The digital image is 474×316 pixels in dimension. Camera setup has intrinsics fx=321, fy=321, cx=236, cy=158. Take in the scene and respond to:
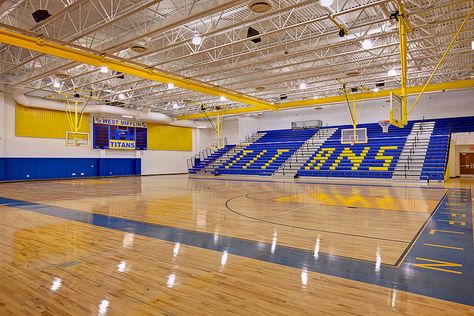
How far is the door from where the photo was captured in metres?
20.4

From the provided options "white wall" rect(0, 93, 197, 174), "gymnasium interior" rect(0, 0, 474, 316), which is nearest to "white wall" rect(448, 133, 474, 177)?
"gymnasium interior" rect(0, 0, 474, 316)

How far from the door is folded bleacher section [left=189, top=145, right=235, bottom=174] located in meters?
16.5

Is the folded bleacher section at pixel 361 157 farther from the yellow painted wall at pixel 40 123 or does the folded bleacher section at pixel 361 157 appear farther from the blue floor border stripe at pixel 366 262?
the yellow painted wall at pixel 40 123

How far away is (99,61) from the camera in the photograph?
1109cm

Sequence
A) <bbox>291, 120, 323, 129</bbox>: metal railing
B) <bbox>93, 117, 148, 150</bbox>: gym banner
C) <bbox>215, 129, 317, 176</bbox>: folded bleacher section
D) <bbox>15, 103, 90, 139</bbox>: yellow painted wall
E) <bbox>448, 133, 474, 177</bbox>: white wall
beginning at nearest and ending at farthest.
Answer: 1. <bbox>15, 103, 90, 139</bbox>: yellow painted wall
2. <bbox>448, 133, 474, 177</bbox>: white wall
3. <bbox>93, 117, 148, 150</bbox>: gym banner
4. <bbox>215, 129, 317, 176</bbox>: folded bleacher section
5. <bbox>291, 120, 323, 129</bbox>: metal railing

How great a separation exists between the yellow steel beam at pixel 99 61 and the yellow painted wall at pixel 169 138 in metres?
9.76

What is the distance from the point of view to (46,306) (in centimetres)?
270

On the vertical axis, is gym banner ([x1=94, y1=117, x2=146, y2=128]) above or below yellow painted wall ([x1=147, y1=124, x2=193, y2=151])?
above

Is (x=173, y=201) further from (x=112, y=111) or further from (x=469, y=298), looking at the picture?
(x=112, y=111)

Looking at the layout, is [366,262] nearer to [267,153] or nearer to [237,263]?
[237,263]

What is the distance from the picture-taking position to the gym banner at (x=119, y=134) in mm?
21734

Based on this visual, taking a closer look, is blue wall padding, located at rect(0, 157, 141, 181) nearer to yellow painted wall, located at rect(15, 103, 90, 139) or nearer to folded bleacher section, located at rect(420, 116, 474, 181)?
yellow painted wall, located at rect(15, 103, 90, 139)

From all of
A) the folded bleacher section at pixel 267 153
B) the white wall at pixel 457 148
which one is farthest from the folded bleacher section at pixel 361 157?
the white wall at pixel 457 148

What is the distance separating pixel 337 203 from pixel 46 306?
7516 millimetres
